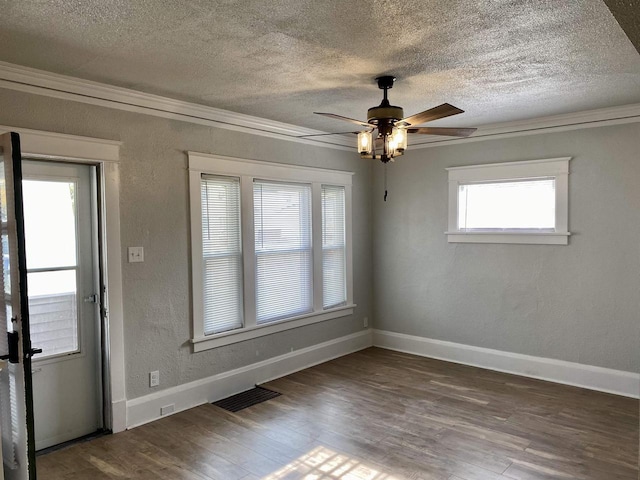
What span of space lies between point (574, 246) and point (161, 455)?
392 centimetres

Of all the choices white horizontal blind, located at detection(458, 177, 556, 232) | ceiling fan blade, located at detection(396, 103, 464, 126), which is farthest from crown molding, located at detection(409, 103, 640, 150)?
ceiling fan blade, located at detection(396, 103, 464, 126)

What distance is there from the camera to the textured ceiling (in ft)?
6.98

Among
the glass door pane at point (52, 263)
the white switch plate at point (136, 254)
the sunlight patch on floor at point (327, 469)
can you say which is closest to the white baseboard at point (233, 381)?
the glass door pane at point (52, 263)

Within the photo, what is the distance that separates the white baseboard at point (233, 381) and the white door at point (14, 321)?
3.78 feet

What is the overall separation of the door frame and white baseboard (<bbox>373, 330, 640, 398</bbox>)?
3.23 m

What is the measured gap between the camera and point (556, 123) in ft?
14.4

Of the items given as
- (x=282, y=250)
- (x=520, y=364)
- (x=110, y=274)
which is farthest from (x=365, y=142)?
(x=520, y=364)

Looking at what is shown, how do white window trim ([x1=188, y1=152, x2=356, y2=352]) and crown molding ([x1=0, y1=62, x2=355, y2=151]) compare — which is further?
white window trim ([x1=188, y1=152, x2=356, y2=352])

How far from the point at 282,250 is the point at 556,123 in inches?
114

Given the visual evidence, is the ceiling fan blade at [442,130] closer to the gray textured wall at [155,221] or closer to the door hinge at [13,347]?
the gray textured wall at [155,221]

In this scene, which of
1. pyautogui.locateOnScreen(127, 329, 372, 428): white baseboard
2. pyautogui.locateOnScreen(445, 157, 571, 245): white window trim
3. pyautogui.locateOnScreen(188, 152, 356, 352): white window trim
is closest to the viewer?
pyautogui.locateOnScreen(127, 329, 372, 428): white baseboard

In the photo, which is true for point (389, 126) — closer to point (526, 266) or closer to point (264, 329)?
point (264, 329)

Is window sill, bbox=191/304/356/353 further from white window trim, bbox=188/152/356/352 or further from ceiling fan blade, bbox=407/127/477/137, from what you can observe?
ceiling fan blade, bbox=407/127/477/137

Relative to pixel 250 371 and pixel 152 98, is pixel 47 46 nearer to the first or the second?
pixel 152 98
